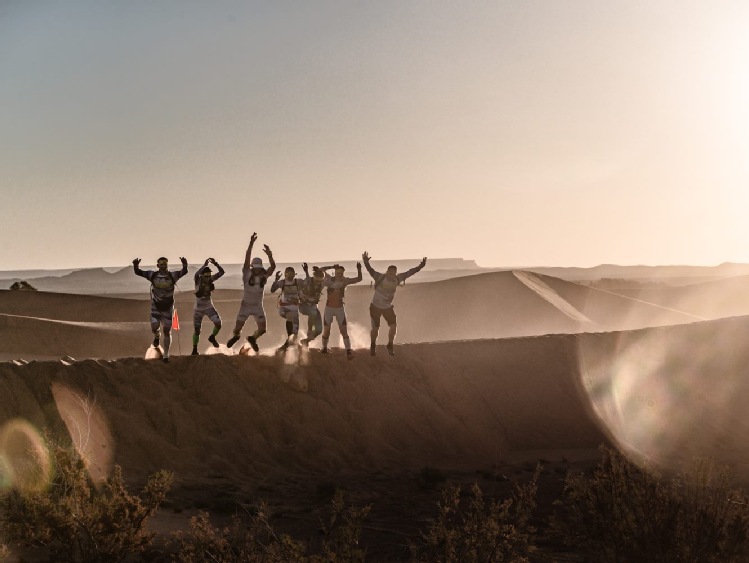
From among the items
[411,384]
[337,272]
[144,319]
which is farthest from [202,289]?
[144,319]

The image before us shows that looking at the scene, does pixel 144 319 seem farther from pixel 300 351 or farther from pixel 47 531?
pixel 47 531

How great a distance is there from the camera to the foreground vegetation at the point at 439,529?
25.8 ft

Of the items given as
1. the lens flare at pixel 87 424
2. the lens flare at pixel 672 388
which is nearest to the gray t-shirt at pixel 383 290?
the lens flare at pixel 87 424

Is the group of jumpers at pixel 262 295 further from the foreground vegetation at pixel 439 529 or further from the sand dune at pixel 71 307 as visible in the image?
the sand dune at pixel 71 307

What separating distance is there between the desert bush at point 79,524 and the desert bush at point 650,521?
5.77m

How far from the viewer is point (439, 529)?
25.9 feet

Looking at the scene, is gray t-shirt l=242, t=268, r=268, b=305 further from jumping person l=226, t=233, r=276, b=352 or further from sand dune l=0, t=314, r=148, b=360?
sand dune l=0, t=314, r=148, b=360

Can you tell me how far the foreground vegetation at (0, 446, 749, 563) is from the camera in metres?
7.86

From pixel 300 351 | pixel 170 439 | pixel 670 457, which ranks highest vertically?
pixel 300 351

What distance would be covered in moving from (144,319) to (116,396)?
45.3m

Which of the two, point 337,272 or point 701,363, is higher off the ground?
point 337,272

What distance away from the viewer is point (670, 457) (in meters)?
19.1

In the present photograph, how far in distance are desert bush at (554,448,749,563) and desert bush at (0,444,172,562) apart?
5.77 metres

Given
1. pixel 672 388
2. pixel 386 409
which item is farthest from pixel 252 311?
pixel 672 388
